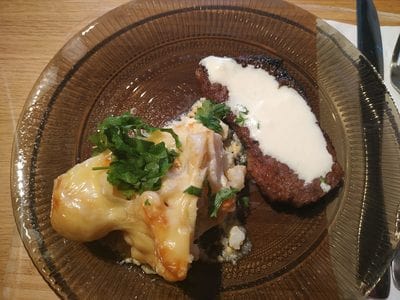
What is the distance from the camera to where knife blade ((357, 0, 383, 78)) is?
2223 millimetres

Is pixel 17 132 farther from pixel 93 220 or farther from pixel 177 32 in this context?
pixel 177 32

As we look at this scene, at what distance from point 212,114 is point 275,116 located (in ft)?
1.03

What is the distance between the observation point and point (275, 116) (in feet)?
6.63

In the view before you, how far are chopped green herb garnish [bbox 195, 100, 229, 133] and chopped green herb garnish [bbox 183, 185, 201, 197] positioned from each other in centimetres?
45

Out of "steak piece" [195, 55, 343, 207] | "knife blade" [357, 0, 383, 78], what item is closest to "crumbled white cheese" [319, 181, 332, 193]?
"steak piece" [195, 55, 343, 207]

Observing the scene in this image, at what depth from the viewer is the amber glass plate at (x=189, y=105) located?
178 centimetres

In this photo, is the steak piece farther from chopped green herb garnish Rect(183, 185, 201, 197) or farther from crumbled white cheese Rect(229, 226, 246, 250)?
chopped green herb garnish Rect(183, 185, 201, 197)

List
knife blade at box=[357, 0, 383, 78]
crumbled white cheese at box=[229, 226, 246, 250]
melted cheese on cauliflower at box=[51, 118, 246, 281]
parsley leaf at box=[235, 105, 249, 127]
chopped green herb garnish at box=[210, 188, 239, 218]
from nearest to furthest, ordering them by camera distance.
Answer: melted cheese on cauliflower at box=[51, 118, 246, 281]
chopped green herb garnish at box=[210, 188, 239, 218]
crumbled white cheese at box=[229, 226, 246, 250]
parsley leaf at box=[235, 105, 249, 127]
knife blade at box=[357, 0, 383, 78]

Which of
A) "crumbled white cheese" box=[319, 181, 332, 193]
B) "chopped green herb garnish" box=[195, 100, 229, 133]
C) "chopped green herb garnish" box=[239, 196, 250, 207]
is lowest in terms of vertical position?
"chopped green herb garnish" box=[239, 196, 250, 207]

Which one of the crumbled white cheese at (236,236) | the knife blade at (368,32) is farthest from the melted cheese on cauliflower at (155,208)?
the knife blade at (368,32)

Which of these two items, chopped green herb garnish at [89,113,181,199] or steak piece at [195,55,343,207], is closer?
chopped green herb garnish at [89,113,181,199]

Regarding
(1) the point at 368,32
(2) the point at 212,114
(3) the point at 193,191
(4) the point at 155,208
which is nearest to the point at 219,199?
(3) the point at 193,191

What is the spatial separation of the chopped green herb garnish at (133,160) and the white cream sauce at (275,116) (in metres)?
0.52

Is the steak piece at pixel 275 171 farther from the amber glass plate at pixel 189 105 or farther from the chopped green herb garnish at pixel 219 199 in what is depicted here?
the chopped green herb garnish at pixel 219 199
